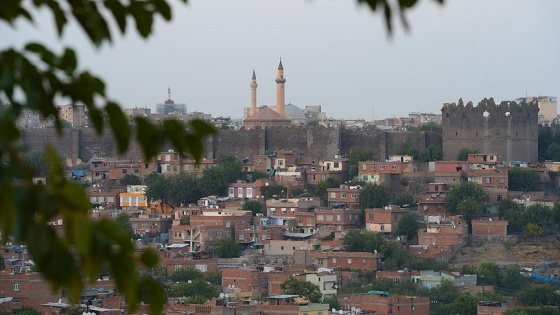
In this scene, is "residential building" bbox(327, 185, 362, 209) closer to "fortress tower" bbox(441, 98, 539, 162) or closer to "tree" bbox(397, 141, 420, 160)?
"tree" bbox(397, 141, 420, 160)

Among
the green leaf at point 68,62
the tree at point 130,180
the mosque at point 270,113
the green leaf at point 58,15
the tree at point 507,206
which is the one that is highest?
the mosque at point 270,113

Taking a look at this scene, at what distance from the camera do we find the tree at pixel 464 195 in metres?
36.8

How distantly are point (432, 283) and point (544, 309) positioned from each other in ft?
17.1

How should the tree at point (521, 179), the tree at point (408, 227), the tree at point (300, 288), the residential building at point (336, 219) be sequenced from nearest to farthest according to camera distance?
the tree at point (300, 288), the tree at point (408, 227), the residential building at point (336, 219), the tree at point (521, 179)

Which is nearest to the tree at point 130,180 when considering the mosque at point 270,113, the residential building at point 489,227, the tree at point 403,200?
the mosque at point 270,113

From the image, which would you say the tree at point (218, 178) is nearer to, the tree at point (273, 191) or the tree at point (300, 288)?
the tree at point (273, 191)

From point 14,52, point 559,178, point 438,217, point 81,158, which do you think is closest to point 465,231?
point 438,217

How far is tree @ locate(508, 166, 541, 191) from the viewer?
38.8m

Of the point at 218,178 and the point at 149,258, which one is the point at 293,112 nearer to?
the point at 218,178

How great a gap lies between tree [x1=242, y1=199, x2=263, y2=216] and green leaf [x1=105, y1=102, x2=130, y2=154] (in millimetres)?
36654

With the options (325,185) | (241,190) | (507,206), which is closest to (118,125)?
(507,206)

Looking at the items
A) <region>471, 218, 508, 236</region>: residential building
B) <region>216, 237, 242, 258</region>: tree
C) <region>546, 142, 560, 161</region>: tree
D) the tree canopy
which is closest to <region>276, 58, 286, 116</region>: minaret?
<region>546, 142, 560, 161</region>: tree

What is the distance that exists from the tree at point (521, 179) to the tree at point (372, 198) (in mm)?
2868

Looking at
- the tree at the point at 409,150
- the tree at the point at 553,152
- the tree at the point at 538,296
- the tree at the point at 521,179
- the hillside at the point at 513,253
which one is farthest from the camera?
the tree at the point at 553,152
